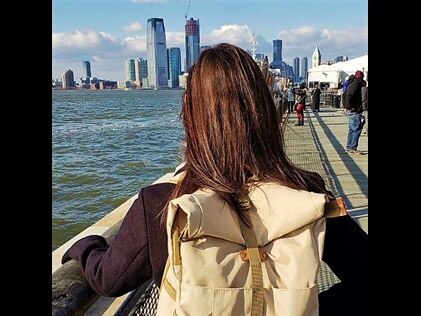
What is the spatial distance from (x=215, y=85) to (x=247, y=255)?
0.50 meters

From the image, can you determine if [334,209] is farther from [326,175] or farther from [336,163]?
[336,163]

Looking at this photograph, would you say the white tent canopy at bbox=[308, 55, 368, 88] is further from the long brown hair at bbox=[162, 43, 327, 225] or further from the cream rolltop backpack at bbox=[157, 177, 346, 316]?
the cream rolltop backpack at bbox=[157, 177, 346, 316]

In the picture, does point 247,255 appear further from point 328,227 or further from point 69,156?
point 69,156

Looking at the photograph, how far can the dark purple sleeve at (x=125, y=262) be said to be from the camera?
1.49m

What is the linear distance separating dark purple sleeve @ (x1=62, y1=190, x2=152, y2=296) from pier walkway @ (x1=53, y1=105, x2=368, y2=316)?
0.52 meters

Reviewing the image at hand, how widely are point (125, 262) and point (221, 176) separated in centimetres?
36

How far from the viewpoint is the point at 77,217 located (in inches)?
485

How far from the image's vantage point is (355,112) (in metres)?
11.8

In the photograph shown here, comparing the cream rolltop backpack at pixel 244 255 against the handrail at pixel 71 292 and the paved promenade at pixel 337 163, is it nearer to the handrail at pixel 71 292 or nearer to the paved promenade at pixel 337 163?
the handrail at pixel 71 292

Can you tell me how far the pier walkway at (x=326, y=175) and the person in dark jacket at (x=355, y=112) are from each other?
0.94ft

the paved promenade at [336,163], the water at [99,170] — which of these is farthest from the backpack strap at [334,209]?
the water at [99,170]

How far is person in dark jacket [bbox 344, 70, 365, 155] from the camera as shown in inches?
458
